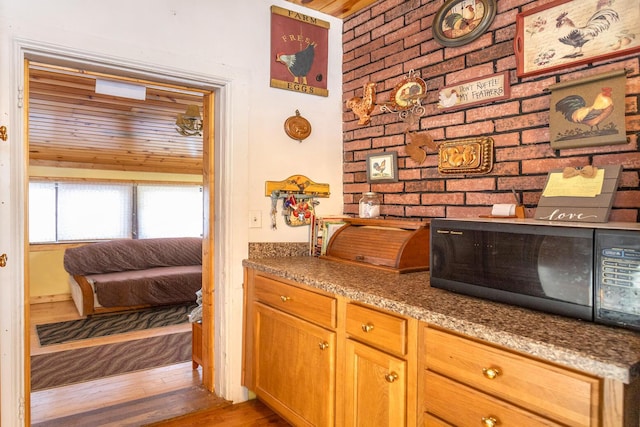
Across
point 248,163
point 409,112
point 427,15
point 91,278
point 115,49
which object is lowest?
point 91,278

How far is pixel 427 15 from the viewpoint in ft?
6.85

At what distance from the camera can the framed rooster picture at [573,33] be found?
1.38m

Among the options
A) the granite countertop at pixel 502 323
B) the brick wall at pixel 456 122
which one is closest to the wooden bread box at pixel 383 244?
the granite countertop at pixel 502 323

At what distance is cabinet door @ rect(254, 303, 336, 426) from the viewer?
1.72 metres

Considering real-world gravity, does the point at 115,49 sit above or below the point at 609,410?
above

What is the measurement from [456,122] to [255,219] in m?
1.18

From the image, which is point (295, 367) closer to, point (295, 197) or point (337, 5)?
point (295, 197)

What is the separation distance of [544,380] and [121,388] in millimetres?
2499

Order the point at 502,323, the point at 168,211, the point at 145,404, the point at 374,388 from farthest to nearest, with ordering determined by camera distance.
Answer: the point at 168,211
the point at 145,404
the point at 374,388
the point at 502,323

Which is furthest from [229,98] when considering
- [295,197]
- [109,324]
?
[109,324]

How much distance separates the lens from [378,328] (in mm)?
1455

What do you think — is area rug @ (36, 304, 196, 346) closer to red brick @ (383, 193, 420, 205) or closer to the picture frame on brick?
red brick @ (383, 193, 420, 205)

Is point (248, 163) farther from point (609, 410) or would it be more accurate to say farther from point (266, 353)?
point (609, 410)

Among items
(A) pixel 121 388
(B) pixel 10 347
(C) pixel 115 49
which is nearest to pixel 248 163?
(C) pixel 115 49
